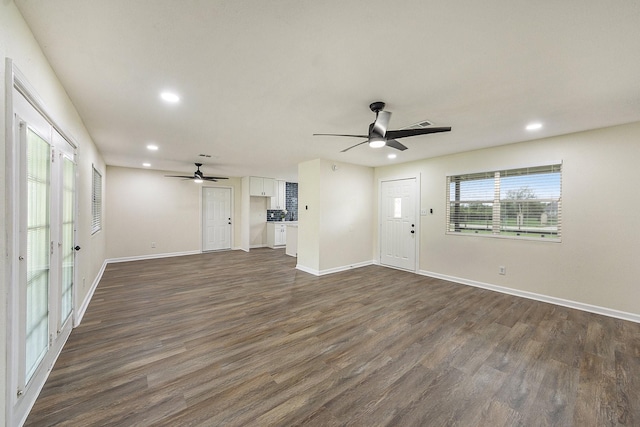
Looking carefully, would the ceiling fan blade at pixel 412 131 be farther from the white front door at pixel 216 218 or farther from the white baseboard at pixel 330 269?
the white front door at pixel 216 218

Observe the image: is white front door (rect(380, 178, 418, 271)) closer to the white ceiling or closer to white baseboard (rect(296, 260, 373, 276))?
white baseboard (rect(296, 260, 373, 276))

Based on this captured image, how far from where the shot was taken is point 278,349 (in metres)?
2.44

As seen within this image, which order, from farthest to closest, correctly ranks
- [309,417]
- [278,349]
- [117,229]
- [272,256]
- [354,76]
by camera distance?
[272,256], [117,229], [278,349], [354,76], [309,417]

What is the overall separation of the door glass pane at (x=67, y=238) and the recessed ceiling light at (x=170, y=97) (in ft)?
3.93

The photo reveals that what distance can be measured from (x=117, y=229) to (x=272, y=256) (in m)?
3.97

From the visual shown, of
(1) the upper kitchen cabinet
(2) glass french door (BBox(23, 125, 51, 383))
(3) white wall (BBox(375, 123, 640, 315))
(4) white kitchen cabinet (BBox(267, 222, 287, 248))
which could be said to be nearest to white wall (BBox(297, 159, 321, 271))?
(1) the upper kitchen cabinet

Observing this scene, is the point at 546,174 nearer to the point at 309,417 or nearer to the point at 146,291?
the point at 309,417

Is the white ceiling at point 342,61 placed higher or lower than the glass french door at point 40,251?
higher

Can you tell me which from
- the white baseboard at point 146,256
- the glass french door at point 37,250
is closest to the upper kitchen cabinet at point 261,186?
the white baseboard at point 146,256

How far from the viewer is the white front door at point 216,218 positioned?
773 cm

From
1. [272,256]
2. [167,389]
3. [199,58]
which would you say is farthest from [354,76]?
[272,256]

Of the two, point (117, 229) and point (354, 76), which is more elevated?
point (354, 76)

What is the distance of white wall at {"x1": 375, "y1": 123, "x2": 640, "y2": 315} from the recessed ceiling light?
4.73 metres

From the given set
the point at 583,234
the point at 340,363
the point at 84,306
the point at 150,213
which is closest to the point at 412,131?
the point at 340,363
